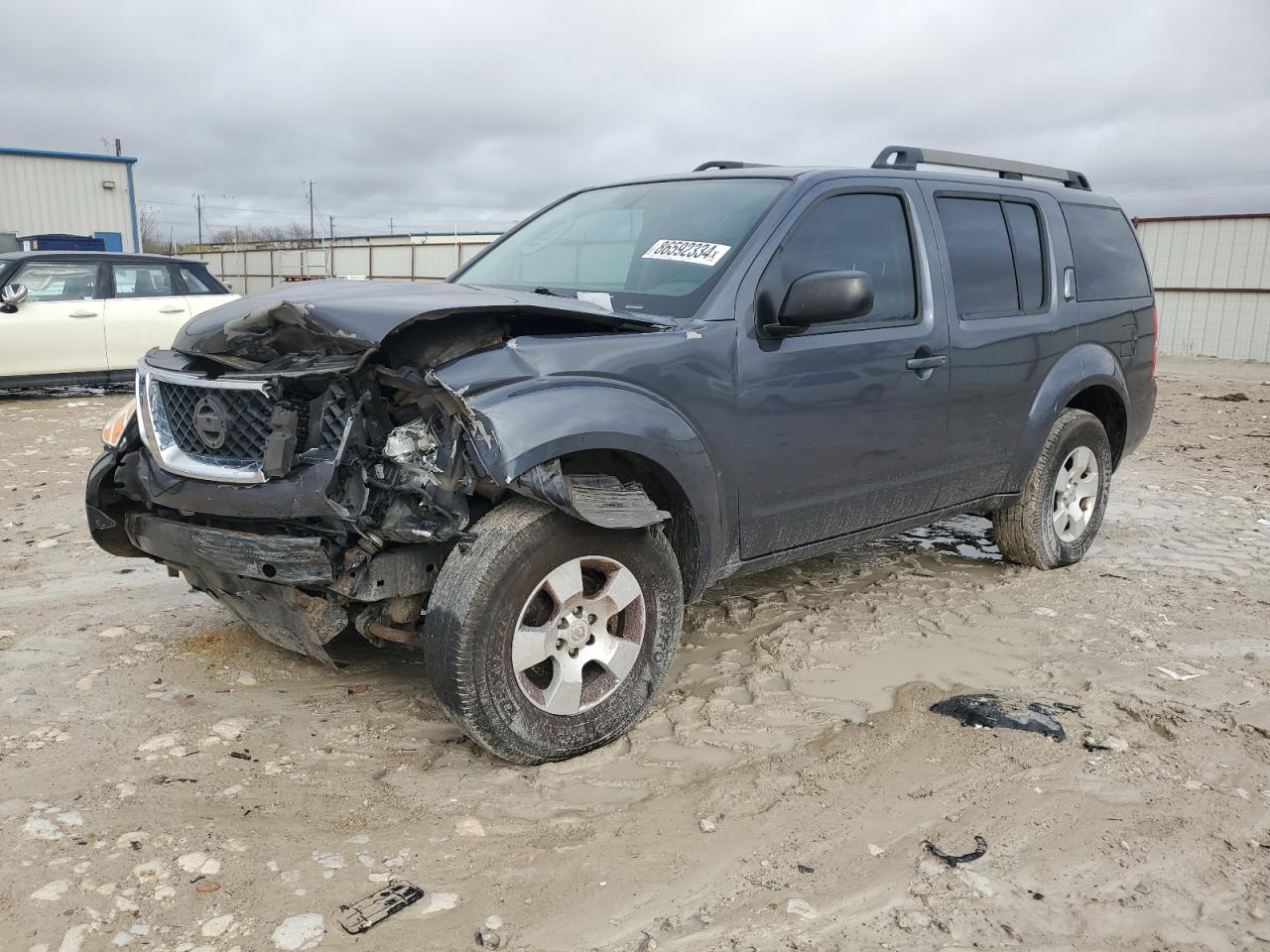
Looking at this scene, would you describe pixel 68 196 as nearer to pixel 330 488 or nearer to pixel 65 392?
pixel 65 392

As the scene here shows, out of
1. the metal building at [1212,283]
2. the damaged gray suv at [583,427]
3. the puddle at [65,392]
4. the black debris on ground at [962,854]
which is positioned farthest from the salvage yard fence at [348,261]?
the black debris on ground at [962,854]

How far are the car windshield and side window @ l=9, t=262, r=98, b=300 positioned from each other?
7.76 metres

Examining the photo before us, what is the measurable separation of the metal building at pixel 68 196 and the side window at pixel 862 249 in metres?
22.9

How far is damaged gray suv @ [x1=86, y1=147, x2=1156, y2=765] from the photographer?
290 centimetres

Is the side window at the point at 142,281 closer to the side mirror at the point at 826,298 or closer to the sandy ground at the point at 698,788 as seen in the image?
the sandy ground at the point at 698,788

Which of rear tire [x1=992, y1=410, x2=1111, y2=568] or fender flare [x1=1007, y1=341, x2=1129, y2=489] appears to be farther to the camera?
rear tire [x1=992, y1=410, x2=1111, y2=568]

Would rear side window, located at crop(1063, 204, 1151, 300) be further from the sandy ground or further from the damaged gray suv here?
the sandy ground

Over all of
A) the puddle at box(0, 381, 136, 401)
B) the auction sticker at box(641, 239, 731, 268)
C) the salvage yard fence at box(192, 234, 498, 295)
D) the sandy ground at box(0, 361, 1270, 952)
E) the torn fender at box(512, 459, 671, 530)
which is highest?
the salvage yard fence at box(192, 234, 498, 295)

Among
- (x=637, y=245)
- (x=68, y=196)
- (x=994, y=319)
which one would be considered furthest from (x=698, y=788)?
(x=68, y=196)

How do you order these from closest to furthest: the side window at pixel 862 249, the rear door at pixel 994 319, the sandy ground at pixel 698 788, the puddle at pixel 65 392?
the sandy ground at pixel 698 788 < the side window at pixel 862 249 < the rear door at pixel 994 319 < the puddle at pixel 65 392

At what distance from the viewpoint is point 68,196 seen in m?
24.4

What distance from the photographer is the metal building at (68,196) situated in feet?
77.7

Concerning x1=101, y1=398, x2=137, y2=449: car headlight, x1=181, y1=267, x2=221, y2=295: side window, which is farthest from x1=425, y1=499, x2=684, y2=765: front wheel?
x1=181, y1=267, x2=221, y2=295: side window

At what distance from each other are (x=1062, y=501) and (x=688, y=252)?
8.83ft
